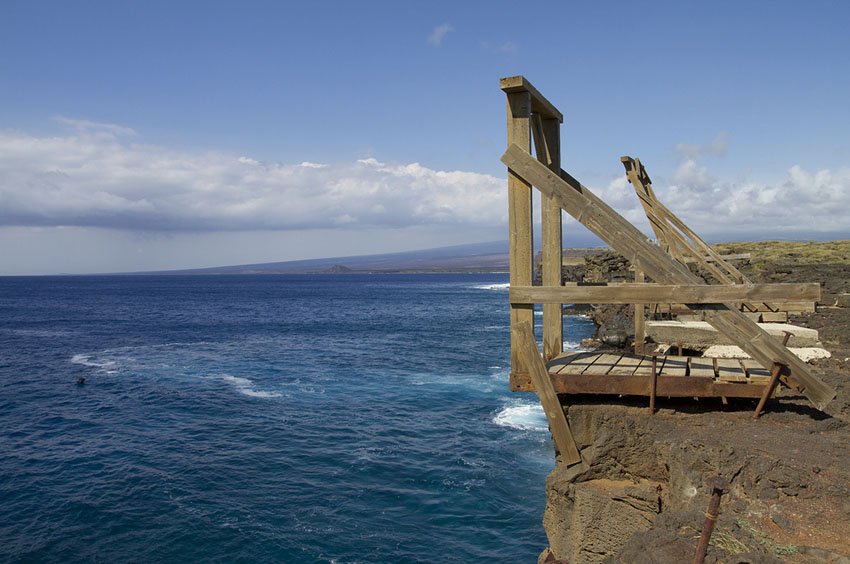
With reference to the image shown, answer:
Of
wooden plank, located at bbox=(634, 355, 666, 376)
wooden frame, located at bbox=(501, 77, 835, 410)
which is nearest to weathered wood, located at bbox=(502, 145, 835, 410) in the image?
wooden frame, located at bbox=(501, 77, 835, 410)

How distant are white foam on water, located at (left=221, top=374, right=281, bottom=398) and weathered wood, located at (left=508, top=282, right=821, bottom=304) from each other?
25.6 meters

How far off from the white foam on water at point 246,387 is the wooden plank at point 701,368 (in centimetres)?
2484

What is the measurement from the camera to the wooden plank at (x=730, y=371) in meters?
7.02

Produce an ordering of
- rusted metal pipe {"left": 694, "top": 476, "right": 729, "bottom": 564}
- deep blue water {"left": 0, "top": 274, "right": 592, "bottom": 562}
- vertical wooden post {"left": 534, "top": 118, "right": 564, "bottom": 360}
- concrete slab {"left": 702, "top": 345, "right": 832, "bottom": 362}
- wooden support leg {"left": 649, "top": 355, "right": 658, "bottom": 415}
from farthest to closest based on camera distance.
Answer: deep blue water {"left": 0, "top": 274, "right": 592, "bottom": 562}, concrete slab {"left": 702, "top": 345, "right": 832, "bottom": 362}, vertical wooden post {"left": 534, "top": 118, "right": 564, "bottom": 360}, wooden support leg {"left": 649, "top": 355, "right": 658, "bottom": 415}, rusted metal pipe {"left": 694, "top": 476, "right": 729, "bottom": 564}

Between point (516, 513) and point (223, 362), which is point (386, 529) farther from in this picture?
point (223, 362)

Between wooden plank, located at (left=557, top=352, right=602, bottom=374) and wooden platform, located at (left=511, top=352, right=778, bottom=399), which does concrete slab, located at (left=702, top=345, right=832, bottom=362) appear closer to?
wooden platform, located at (left=511, top=352, right=778, bottom=399)

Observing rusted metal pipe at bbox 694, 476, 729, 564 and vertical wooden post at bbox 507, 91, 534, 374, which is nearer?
rusted metal pipe at bbox 694, 476, 729, 564

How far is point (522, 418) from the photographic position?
81.6 feet

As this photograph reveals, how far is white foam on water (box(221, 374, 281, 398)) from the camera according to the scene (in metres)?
30.5

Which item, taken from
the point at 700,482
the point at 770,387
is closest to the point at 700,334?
the point at 770,387

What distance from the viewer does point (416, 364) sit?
38.4 meters

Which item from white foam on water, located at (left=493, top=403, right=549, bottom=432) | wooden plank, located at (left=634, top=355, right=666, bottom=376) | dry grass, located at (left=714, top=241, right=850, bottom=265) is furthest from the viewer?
dry grass, located at (left=714, top=241, right=850, bottom=265)

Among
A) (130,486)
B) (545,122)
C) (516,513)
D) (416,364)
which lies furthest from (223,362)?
(545,122)

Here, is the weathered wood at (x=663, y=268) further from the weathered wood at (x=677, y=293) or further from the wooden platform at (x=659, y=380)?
the wooden platform at (x=659, y=380)
